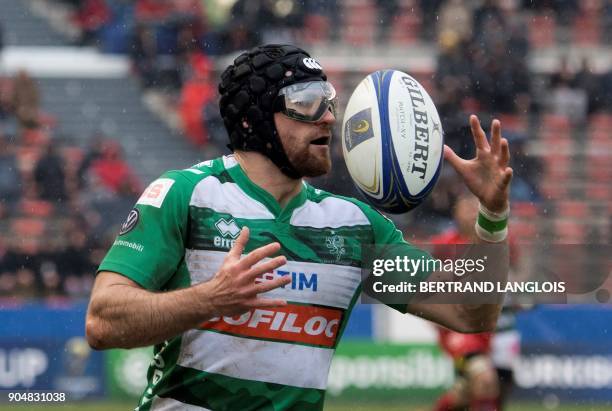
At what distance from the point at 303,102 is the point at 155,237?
0.70m

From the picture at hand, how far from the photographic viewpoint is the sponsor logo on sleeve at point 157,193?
Answer: 3.64 metres

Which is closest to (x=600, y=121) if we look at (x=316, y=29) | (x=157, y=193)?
(x=316, y=29)

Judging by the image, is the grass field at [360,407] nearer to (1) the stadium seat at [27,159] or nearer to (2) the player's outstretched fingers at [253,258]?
(1) the stadium seat at [27,159]

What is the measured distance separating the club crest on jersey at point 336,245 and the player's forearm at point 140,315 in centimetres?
72

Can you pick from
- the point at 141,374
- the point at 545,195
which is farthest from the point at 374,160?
the point at 545,195

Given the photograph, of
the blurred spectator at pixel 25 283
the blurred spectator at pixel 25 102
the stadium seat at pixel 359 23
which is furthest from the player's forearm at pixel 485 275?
the stadium seat at pixel 359 23

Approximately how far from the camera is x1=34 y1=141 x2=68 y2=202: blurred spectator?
13.1 m

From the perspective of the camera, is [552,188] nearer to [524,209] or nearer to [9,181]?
[524,209]

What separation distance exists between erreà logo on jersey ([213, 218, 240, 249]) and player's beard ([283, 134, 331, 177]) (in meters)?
0.30

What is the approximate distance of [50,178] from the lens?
518 inches

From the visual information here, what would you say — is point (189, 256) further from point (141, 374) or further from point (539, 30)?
point (539, 30)

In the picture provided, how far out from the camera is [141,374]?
11.1 m

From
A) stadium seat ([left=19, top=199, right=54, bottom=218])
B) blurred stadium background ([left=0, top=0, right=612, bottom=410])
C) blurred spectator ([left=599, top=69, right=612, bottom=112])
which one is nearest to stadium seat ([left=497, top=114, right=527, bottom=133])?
blurred stadium background ([left=0, top=0, right=612, bottom=410])

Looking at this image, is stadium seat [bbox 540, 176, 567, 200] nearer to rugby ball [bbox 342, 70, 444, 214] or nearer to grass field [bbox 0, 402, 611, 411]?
grass field [bbox 0, 402, 611, 411]
